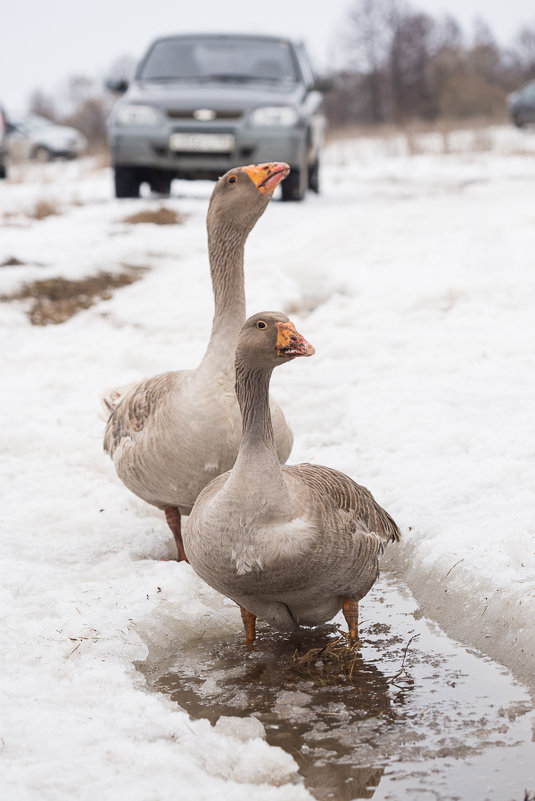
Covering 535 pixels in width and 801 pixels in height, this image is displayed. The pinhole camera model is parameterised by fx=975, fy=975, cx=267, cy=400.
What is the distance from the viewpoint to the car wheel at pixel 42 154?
1318 inches

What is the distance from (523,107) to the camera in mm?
37531

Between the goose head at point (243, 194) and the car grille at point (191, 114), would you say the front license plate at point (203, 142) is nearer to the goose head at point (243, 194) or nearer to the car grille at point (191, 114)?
the car grille at point (191, 114)

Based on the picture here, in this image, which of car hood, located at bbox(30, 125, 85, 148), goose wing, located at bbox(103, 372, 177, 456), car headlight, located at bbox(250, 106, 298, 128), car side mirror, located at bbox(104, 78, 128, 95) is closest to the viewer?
goose wing, located at bbox(103, 372, 177, 456)

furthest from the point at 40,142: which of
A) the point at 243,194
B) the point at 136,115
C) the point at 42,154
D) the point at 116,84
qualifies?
the point at 243,194

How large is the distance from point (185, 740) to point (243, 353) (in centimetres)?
144

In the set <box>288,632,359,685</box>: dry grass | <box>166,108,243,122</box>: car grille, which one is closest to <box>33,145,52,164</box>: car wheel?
<box>166,108,243,122</box>: car grille

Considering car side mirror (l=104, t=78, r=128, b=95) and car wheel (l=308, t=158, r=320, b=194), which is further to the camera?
car wheel (l=308, t=158, r=320, b=194)

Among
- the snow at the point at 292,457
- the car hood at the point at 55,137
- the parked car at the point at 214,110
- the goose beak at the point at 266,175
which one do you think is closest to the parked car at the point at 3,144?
the parked car at the point at 214,110

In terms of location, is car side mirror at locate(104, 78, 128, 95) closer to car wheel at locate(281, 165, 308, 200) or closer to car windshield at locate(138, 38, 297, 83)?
car windshield at locate(138, 38, 297, 83)

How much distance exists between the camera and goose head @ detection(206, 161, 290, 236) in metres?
4.70

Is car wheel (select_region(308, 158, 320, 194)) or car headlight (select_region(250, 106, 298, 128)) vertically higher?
car headlight (select_region(250, 106, 298, 128))

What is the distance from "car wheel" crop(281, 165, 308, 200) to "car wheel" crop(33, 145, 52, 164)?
67.7 ft

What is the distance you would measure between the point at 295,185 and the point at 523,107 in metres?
26.0

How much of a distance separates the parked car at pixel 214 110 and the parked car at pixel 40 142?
1939 cm
